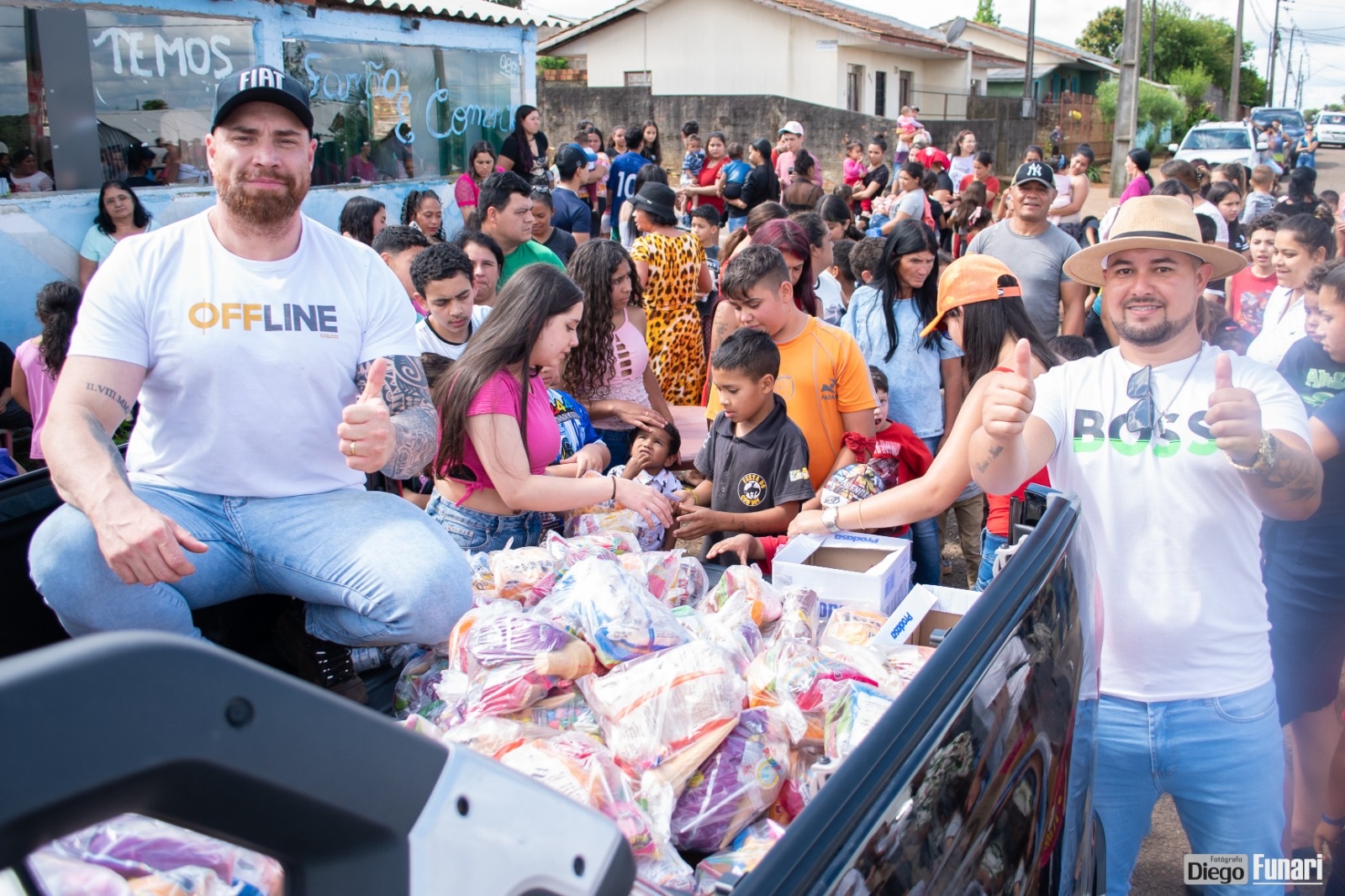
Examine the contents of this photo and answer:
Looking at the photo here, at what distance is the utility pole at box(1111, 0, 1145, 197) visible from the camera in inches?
698

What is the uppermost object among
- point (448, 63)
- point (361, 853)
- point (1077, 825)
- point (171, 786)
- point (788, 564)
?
point (448, 63)

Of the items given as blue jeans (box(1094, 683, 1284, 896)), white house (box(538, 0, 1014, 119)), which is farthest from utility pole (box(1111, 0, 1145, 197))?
blue jeans (box(1094, 683, 1284, 896))

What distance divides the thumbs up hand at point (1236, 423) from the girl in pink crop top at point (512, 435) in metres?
1.77

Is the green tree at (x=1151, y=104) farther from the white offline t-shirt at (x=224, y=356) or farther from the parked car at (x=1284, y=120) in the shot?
the white offline t-shirt at (x=224, y=356)

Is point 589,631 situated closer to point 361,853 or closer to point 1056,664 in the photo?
point 1056,664

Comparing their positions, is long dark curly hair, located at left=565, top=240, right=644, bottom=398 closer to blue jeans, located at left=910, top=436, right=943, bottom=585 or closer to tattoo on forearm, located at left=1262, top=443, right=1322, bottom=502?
blue jeans, located at left=910, top=436, right=943, bottom=585

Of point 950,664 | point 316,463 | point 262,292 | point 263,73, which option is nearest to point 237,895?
point 950,664

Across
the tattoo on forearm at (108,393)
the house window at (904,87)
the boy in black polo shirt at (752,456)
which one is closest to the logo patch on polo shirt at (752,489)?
A: the boy in black polo shirt at (752,456)

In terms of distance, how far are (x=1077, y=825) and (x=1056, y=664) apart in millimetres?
430

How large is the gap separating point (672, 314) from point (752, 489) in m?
2.47

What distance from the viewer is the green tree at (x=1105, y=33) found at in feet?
240

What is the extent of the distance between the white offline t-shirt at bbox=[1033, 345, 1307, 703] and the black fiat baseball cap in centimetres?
215

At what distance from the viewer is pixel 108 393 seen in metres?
2.39

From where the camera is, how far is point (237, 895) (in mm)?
1367
